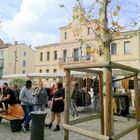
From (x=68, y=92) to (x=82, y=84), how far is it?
13.6 metres

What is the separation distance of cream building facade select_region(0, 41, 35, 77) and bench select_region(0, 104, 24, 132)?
51455 millimetres

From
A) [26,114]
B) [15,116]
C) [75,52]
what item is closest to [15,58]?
[75,52]

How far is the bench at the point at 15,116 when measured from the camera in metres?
9.15

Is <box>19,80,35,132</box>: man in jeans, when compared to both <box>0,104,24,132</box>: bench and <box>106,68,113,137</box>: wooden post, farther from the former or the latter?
Answer: <box>106,68,113,137</box>: wooden post

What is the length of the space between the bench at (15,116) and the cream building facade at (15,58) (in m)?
51.5

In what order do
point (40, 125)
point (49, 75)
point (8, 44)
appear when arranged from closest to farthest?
point (40, 125)
point (49, 75)
point (8, 44)

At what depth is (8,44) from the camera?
208 ft

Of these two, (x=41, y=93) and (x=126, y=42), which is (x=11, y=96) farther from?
(x=126, y=42)

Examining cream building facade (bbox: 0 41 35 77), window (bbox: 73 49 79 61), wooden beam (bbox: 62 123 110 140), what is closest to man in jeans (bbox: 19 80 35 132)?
wooden beam (bbox: 62 123 110 140)

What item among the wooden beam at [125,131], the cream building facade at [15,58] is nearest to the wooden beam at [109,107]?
the wooden beam at [125,131]

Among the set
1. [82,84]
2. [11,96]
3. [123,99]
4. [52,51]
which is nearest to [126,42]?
[52,51]

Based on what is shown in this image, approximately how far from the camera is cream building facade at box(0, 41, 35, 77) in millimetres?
62188

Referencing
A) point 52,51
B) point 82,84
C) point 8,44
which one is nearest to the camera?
point 82,84

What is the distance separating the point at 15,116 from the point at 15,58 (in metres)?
52.9
